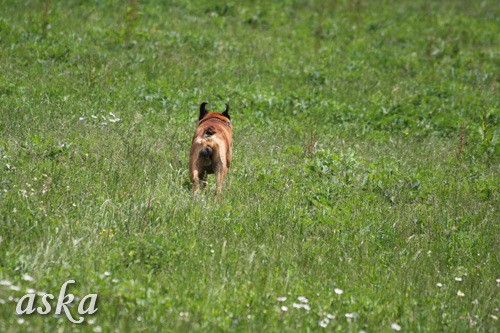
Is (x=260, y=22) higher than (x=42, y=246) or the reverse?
higher

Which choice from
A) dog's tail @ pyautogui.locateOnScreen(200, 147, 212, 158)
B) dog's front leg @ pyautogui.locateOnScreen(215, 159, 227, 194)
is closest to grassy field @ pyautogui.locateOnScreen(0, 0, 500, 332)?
dog's front leg @ pyautogui.locateOnScreen(215, 159, 227, 194)

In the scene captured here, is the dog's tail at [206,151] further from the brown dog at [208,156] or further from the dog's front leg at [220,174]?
the dog's front leg at [220,174]

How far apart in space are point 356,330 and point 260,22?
560 inches

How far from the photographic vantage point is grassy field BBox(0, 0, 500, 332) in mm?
5699

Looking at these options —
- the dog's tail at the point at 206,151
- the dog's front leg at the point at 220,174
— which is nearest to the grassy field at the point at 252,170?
the dog's front leg at the point at 220,174

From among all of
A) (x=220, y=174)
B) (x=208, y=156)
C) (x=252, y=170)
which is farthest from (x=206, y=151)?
(x=252, y=170)

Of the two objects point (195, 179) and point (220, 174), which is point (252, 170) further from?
point (195, 179)

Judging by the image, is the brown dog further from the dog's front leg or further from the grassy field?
the grassy field

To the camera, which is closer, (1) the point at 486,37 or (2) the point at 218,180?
(2) the point at 218,180

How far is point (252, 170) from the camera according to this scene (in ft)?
31.3

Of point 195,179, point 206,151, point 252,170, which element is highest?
point 252,170

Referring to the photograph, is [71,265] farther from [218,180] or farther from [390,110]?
[390,110]

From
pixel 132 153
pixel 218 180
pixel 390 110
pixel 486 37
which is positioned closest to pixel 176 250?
pixel 218 180

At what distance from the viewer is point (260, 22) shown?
18766mm
